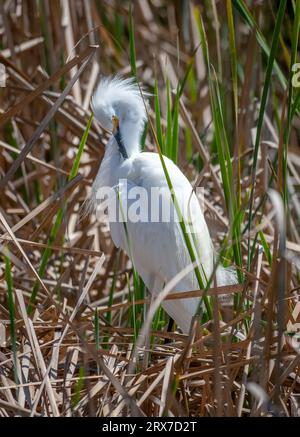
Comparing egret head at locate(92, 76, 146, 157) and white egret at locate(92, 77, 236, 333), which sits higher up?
egret head at locate(92, 76, 146, 157)

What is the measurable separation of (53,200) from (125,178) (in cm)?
31

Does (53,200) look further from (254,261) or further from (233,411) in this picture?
(233,411)

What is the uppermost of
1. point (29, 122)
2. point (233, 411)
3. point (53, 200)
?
point (29, 122)

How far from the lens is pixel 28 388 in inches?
56.4

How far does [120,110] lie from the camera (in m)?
2.03

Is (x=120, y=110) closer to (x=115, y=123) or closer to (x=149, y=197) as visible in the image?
(x=115, y=123)

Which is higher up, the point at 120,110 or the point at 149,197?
the point at 120,110

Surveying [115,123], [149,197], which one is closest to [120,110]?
[115,123]

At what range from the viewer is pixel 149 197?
197 cm

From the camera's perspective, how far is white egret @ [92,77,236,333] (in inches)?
76.1

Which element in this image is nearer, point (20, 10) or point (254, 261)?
point (254, 261)

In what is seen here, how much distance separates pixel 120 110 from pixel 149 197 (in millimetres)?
260

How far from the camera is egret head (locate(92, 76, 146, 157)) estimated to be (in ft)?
6.57

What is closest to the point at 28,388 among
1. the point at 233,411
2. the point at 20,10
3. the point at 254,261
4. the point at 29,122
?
the point at 233,411
